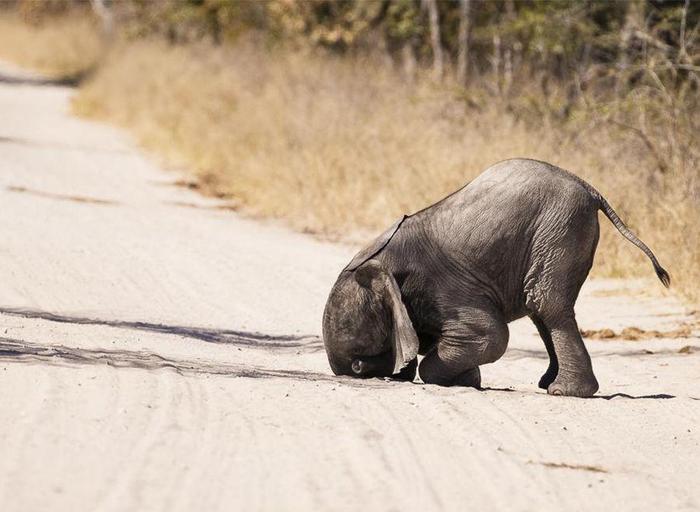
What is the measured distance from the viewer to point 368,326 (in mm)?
6609

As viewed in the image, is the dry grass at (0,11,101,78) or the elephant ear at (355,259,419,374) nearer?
the elephant ear at (355,259,419,374)

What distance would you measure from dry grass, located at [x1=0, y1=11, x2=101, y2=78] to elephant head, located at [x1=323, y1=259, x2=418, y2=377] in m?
A: 29.2

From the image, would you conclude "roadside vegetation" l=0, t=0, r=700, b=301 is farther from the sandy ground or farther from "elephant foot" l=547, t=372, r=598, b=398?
"elephant foot" l=547, t=372, r=598, b=398

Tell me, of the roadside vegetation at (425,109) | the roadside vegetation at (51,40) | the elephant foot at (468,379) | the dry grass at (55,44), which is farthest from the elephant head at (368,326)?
the dry grass at (55,44)

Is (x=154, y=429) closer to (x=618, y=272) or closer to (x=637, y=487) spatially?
(x=637, y=487)

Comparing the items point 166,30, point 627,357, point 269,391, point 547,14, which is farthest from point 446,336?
point 166,30

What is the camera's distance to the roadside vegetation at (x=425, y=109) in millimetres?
12266

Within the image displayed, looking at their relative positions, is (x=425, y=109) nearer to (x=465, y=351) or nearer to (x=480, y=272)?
(x=480, y=272)

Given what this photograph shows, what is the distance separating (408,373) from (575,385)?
868mm

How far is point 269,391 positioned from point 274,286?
4.39 meters

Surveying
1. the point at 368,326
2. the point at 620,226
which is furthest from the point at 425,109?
the point at 368,326

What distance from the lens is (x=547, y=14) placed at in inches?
648

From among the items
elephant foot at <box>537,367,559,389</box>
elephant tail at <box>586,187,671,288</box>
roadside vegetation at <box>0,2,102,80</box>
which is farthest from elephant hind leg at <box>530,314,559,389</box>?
roadside vegetation at <box>0,2,102,80</box>

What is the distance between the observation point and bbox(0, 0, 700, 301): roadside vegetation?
1227 centimetres
